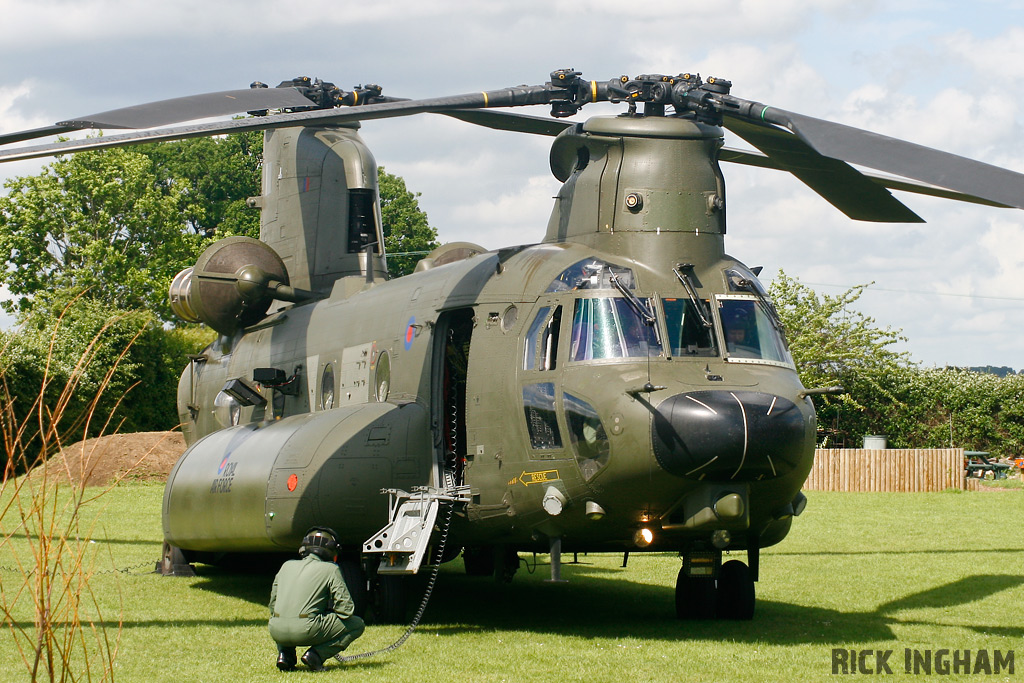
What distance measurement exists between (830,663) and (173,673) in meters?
5.36

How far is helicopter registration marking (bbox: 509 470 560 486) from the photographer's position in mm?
10789

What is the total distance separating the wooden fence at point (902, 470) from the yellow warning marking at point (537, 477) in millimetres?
22000

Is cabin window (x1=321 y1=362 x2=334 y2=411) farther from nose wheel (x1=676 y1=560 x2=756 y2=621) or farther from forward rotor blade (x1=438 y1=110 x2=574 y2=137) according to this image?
nose wheel (x1=676 y1=560 x2=756 y2=621)

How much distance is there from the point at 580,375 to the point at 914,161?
3396mm

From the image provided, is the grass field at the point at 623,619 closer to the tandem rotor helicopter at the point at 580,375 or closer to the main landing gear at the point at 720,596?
the main landing gear at the point at 720,596

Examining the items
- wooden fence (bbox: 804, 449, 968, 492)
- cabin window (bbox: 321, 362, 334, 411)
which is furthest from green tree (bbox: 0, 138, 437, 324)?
cabin window (bbox: 321, 362, 334, 411)


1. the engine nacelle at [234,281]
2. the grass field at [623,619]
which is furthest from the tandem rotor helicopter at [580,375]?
the engine nacelle at [234,281]

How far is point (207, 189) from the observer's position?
6050 cm

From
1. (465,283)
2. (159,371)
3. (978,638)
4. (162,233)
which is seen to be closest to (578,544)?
Result: (465,283)

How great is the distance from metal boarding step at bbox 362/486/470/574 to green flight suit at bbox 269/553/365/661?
1336mm

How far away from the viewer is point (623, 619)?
12516mm

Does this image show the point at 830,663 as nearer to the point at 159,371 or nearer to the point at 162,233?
the point at 159,371

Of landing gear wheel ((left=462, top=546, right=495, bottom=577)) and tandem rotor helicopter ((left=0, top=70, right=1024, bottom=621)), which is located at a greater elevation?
tandem rotor helicopter ((left=0, top=70, right=1024, bottom=621))

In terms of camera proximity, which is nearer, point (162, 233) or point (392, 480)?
point (392, 480)
